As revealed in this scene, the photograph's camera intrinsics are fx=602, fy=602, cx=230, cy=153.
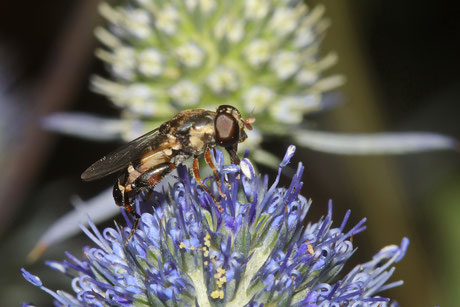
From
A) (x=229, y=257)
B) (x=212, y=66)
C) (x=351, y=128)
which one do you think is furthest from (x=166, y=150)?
(x=351, y=128)

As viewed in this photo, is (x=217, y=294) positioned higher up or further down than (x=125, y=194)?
further down

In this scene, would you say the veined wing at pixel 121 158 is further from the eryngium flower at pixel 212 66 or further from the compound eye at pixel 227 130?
the eryngium flower at pixel 212 66

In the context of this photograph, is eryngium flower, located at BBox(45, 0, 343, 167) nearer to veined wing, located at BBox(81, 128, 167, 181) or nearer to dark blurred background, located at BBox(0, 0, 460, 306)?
dark blurred background, located at BBox(0, 0, 460, 306)

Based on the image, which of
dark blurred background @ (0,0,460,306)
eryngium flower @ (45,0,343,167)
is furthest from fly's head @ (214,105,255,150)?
dark blurred background @ (0,0,460,306)

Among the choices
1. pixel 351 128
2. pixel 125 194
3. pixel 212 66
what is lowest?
pixel 125 194

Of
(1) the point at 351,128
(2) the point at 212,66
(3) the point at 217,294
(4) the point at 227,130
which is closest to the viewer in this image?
(3) the point at 217,294

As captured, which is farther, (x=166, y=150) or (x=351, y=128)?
(x=351, y=128)

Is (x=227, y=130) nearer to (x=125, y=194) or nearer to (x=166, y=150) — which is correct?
(x=166, y=150)
